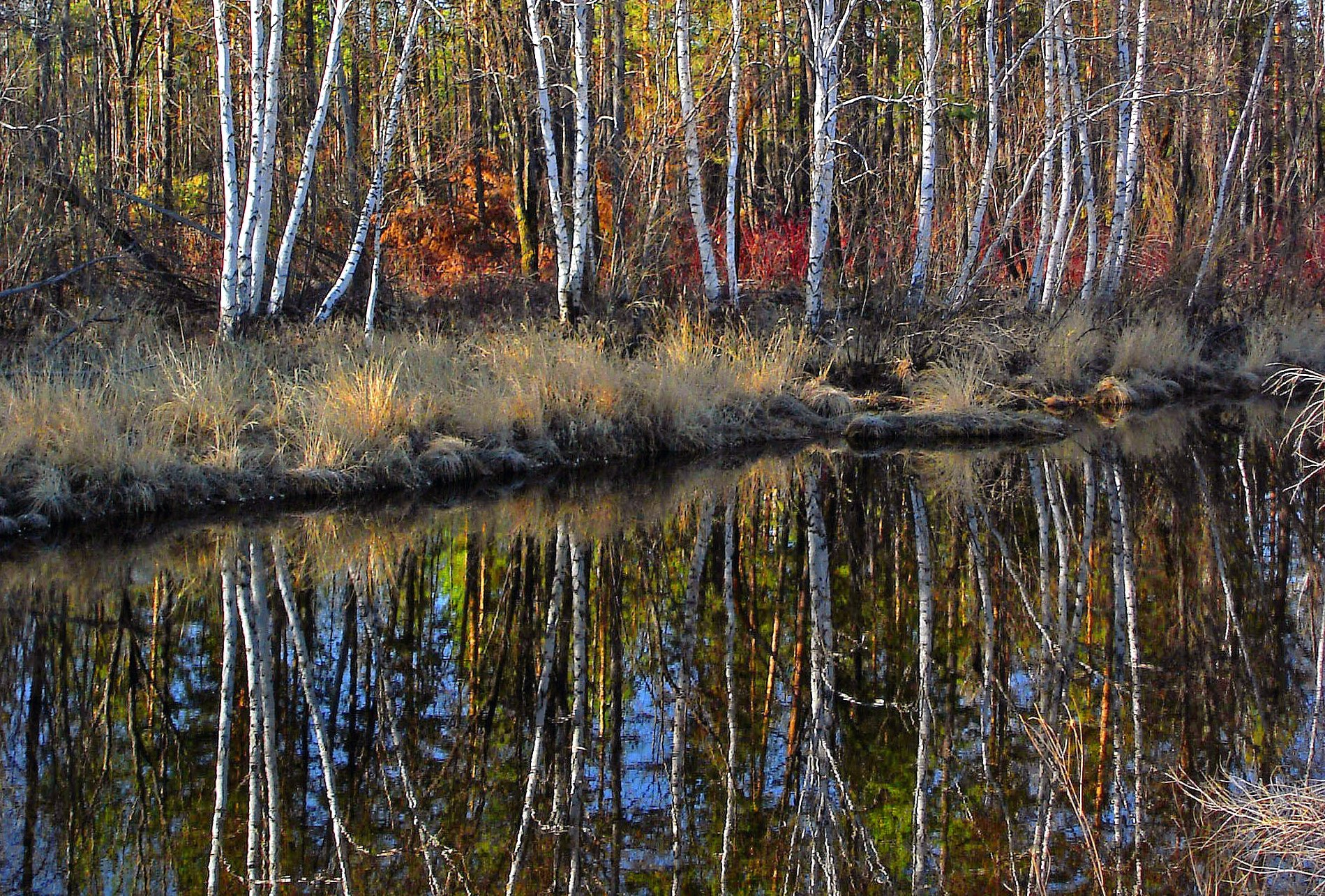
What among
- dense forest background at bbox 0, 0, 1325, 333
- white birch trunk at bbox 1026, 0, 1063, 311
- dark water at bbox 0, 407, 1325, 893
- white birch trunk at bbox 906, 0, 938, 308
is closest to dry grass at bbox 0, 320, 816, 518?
dark water at bbox 0, 407, 1325, 893

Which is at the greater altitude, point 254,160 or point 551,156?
point 551,156

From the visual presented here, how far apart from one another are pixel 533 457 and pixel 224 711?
635cm

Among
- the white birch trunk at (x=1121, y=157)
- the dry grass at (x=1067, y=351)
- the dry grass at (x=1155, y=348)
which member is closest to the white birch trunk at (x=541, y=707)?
the dry grass at (x=1067, y=351)

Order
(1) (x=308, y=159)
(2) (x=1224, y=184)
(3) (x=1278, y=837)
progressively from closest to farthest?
(3) (x=1278, y=837) < (1) (x=308, y=159) < (2) (x=1224, y=184)

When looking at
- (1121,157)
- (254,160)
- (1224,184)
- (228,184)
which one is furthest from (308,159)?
(1224,184)

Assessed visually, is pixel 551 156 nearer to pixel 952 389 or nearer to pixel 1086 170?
pixel 952 389

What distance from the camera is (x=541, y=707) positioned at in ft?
20.2

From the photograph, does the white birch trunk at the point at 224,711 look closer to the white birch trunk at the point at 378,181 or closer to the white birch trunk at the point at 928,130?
the white birch trunk at the point at 378,181

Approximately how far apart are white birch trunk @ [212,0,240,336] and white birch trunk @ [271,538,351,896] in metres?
5.11

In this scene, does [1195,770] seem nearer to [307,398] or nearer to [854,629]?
[854,629]

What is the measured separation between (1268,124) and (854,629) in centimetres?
2338

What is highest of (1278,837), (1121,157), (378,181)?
(1121,157)

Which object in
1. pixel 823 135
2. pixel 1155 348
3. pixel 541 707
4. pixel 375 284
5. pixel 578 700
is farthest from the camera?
pixel 1155 348

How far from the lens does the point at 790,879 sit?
4562mm
